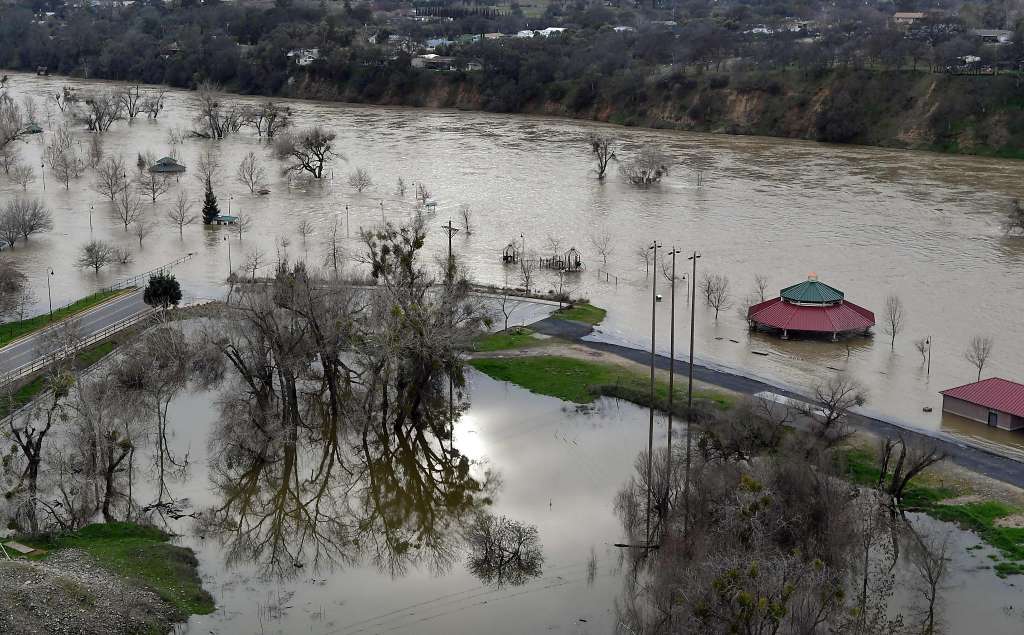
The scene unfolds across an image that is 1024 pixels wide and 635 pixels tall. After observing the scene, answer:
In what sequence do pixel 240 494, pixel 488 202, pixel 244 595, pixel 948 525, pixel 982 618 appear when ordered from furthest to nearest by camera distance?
pixel 488 202
pixel 240 494
pixel 948 525
pixel 244 595
pixel 982 618

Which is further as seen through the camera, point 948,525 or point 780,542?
point 948,525

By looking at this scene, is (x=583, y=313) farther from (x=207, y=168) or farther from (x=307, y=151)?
(x=207, y=168)

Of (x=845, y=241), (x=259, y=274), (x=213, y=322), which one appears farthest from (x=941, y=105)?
(x=213, y=322)

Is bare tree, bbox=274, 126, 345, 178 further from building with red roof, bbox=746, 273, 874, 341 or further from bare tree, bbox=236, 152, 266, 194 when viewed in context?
building with red roof, bbox=746, 273, 874, 341

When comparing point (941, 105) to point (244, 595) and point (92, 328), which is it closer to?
point (92, 328)

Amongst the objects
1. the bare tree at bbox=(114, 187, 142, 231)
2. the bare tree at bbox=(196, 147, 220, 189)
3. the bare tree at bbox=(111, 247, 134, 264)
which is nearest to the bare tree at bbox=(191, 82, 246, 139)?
the bare tree at bbox=(196, 147, 220, 189)

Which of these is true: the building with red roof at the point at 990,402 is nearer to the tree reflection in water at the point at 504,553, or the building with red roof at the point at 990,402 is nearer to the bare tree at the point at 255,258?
the tree reflection in water at the point at 504,553

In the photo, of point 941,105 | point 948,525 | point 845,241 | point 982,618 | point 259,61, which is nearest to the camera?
point 982,618
